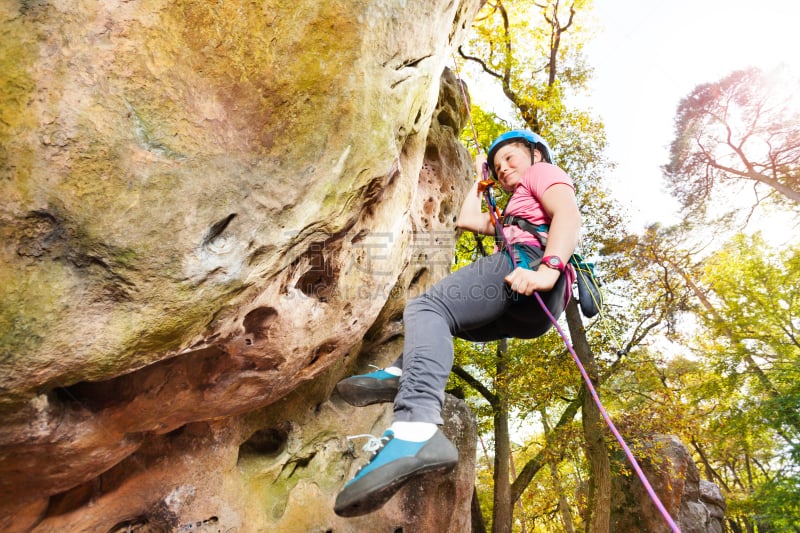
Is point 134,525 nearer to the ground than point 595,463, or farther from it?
nearer to the ground

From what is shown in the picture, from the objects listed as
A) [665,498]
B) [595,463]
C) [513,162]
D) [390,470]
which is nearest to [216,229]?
[390,470]

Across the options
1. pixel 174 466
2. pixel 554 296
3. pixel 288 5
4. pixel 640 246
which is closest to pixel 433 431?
pixel 554 296

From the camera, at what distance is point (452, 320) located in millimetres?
2814

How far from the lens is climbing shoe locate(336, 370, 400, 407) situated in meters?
3.05

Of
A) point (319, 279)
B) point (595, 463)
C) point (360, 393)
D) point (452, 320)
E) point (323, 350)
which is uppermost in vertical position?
point (595, 463)

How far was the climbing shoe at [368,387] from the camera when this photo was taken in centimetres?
305

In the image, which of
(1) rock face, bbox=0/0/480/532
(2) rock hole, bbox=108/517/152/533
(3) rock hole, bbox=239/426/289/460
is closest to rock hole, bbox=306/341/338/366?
(1) rock face, bbox=0/0/480/532

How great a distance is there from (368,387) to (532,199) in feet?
5.90

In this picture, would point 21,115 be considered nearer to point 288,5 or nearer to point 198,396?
point 288,5

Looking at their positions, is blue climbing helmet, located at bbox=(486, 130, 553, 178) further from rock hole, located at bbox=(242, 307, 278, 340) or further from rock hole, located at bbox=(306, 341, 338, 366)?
rock hole, located at bbox=(306, 341, 338, 366)

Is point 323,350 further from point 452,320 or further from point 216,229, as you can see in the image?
point 452,320

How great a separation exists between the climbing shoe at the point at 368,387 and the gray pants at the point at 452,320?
7.9 inches

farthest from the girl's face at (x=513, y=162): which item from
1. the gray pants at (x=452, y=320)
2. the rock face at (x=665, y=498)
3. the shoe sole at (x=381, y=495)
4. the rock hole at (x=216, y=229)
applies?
the rock face at (x=665, y=498)

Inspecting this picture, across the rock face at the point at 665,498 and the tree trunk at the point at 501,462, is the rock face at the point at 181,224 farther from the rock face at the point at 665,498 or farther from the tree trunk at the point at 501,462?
the rock face at the point at 665,498
